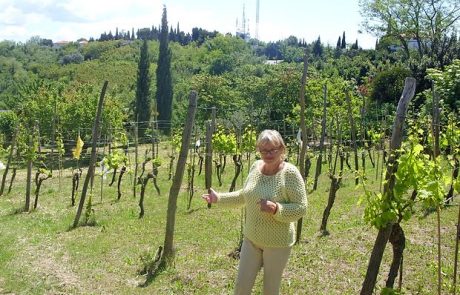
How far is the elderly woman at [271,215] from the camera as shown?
350 cm

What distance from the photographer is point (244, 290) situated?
3.67m

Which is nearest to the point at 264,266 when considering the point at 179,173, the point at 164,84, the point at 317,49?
the point at 179,173

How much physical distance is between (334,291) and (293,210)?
2538mm

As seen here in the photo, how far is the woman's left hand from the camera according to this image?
3320 millimetres

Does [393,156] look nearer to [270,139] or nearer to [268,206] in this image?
[270,139]

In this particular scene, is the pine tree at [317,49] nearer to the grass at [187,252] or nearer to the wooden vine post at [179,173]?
the grass at [187,252]

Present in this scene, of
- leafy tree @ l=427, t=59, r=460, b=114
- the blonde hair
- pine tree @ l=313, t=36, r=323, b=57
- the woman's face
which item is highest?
pine tree @ l=313, t=36, r=323, b=57

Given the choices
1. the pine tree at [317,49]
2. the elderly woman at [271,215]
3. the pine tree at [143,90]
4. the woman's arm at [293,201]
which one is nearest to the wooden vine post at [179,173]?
the elderly woman at [271,215]

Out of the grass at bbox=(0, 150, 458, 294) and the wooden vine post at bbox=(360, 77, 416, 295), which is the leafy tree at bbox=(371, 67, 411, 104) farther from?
the wooden vine post at bbox=(360, 77, 416, 295)

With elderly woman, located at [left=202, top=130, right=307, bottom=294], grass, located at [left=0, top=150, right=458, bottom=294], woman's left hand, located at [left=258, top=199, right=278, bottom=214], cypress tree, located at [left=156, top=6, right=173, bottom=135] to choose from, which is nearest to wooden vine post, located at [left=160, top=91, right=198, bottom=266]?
grass, located at [left=0, top=150, right=458, bottom=294]

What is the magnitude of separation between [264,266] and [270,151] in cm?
92

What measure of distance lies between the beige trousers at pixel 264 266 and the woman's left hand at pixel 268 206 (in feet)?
1.31

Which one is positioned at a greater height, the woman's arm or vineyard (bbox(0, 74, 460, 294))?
the woman's arm

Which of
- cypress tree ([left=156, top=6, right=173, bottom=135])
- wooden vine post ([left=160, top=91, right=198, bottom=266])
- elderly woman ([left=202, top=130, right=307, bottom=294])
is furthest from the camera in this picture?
cypress tree ([left=156, top=6, right=173, bottom=135])
